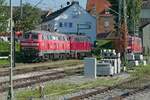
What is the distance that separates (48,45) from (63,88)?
22746 mm

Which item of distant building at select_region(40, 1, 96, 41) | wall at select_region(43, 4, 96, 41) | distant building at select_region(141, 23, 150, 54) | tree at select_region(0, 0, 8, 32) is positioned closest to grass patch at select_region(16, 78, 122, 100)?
tree at select_region(0, 0, 8, 32)

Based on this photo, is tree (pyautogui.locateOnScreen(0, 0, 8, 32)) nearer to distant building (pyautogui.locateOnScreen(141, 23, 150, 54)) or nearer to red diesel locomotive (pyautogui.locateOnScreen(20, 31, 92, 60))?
red diesel locomotive (pyautogui.locateOnScreen(20, 31, 92, 60))

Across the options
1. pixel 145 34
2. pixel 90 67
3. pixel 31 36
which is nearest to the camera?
pixel 90 67

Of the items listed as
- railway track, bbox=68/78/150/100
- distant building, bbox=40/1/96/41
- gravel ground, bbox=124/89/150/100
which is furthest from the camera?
distant building, bbox=40/1/96/41

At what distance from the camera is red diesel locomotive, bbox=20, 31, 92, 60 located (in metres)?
45.1

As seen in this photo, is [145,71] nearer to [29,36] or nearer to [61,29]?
[29,36]

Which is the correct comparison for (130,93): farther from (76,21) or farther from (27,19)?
(76,21)

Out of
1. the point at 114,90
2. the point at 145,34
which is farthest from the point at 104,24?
the point at 114,90

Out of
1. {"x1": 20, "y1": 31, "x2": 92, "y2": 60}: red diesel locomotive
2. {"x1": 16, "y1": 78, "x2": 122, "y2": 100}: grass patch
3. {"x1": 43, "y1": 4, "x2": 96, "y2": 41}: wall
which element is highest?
{"x1": 43, "y1": 4, "x2": 96, "y2": 41}: wall

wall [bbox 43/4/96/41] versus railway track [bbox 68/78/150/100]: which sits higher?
wall [bbox 43/4/96/41]

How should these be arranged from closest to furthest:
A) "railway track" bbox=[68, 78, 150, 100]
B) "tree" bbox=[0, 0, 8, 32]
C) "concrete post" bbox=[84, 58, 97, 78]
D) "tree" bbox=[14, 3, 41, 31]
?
"railway track" bbox=[68, 78, 150, 100], "concrete post" bbox=[84, 58, 97, 78], "tree" bbox=[0, 0, 8, 32], "tree" bbox=[14, 3, 41, 31]

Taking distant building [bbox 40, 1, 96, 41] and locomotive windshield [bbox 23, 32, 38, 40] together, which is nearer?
locomotive windshield [bbox 23, 32, 38, 40]

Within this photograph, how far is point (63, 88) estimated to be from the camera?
960 inches

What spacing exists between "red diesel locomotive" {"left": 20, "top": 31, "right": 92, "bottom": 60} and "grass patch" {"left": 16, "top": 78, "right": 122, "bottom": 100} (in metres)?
16.2
